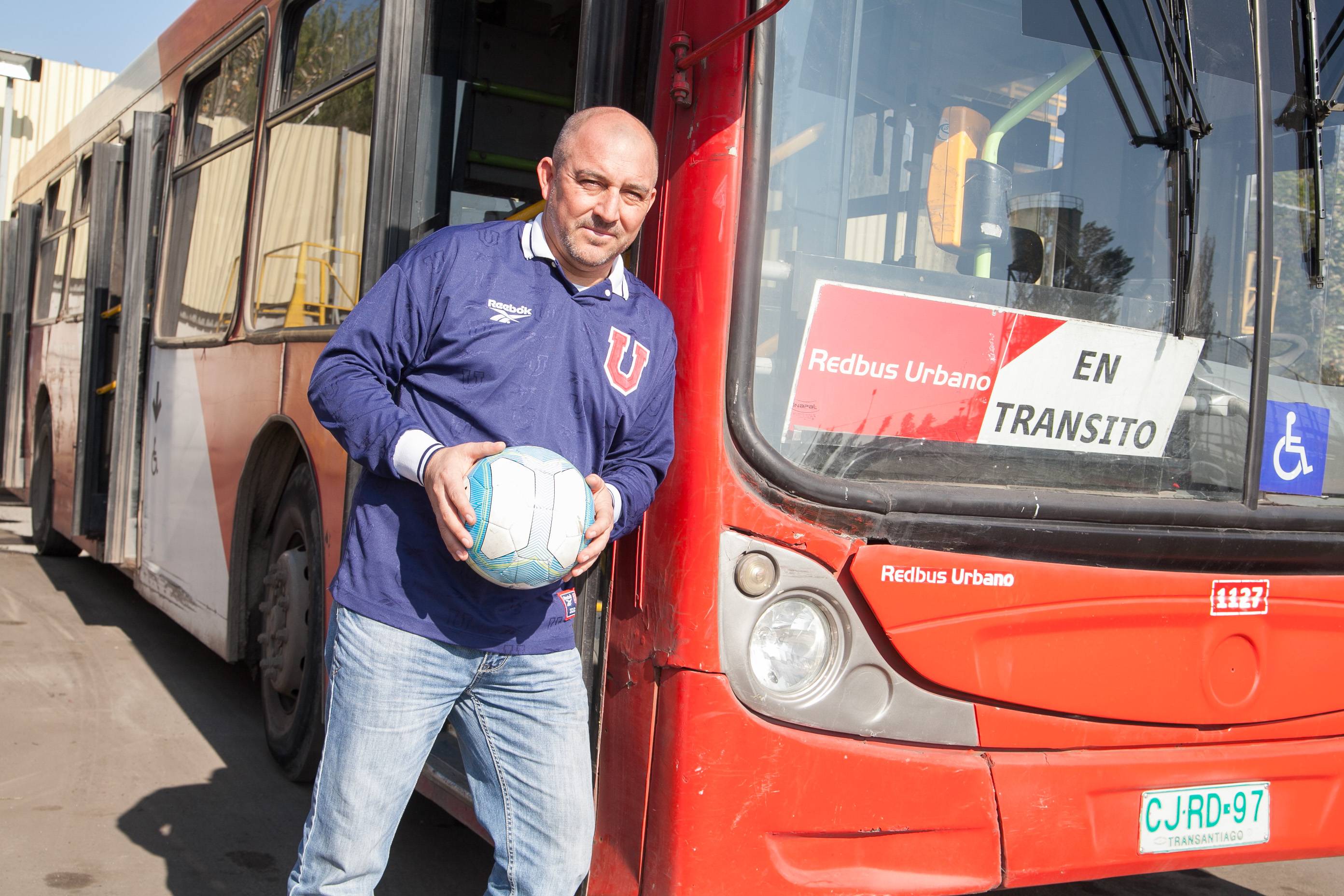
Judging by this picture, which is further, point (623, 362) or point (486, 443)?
point (623, 362)

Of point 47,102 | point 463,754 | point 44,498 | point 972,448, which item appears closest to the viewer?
point 463,754

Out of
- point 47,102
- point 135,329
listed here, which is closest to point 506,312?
point 135,329

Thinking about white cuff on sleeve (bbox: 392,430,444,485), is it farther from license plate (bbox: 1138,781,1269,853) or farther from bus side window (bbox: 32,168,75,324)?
bus side window (bbox: 32,168,75,324)

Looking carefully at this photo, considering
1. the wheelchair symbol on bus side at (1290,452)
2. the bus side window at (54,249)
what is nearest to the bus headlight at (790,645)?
the wheelchair symbol on bus side at (1290,452)

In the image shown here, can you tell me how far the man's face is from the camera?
226 centimetres

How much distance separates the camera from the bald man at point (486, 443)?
2.19 metres

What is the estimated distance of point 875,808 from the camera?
8.14 feet

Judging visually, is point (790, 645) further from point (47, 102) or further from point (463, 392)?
point (47, 102)

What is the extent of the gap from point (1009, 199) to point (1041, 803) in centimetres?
133

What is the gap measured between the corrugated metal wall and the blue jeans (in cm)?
1934

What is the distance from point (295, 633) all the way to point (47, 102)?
1940 centimetres

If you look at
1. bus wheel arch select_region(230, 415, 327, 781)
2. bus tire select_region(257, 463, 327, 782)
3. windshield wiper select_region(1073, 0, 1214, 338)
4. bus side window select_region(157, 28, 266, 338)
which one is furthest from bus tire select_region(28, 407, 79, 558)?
windshield wiper select_region(1073, 0, 1214, 338)

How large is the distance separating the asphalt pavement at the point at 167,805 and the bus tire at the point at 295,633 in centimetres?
17

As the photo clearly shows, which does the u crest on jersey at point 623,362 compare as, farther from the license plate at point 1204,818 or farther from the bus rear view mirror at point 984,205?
the license plate at point 1204,818
